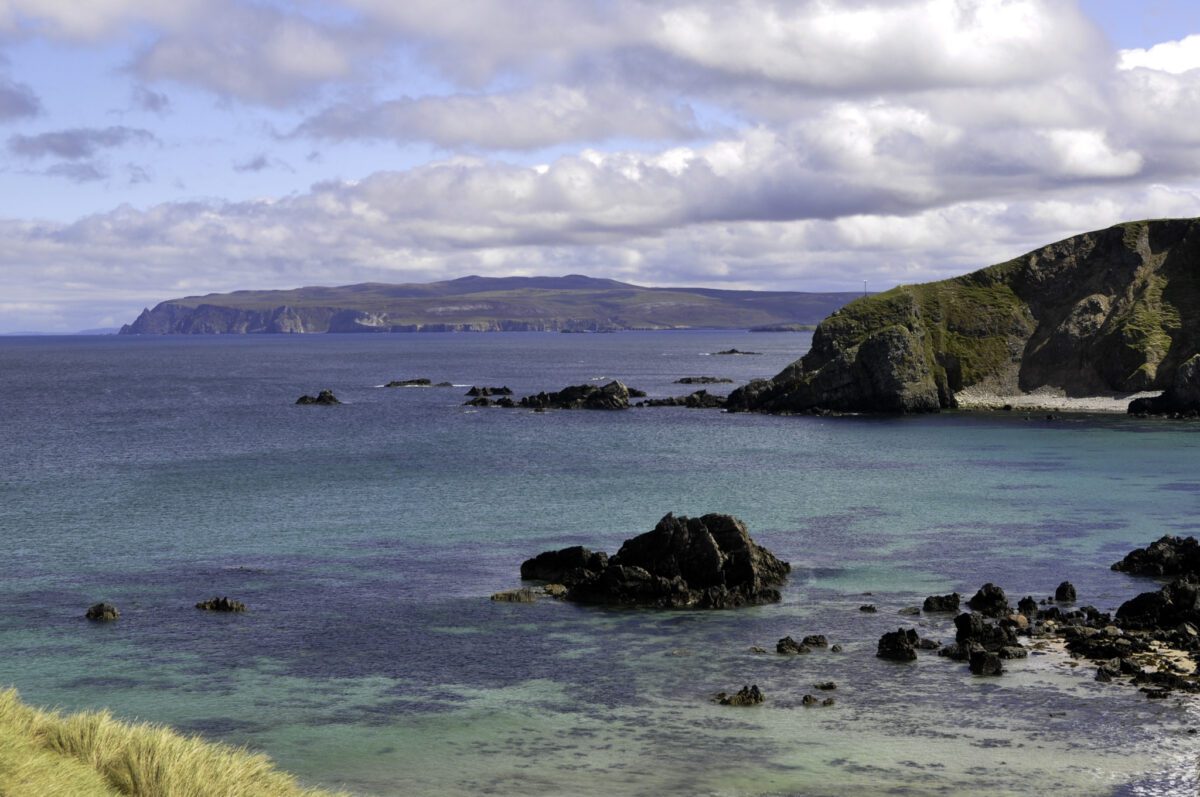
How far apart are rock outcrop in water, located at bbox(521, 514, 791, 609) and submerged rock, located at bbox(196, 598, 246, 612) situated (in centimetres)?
1332

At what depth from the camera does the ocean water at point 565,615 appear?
33.2 m

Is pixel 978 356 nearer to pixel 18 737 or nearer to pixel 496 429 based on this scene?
pixel 496 429

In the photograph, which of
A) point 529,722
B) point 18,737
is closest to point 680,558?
point 529,722

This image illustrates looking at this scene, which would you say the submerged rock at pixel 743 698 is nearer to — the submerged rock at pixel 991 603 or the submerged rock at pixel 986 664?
the submerged rock at pixel 986 664

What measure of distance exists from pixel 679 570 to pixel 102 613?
2390 cm

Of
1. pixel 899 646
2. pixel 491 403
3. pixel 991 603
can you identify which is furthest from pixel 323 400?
pixel 899 646

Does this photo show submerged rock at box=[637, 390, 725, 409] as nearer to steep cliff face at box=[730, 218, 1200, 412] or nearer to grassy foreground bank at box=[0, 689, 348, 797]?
steep cliff face at box=[730, 218, 1200, 412]

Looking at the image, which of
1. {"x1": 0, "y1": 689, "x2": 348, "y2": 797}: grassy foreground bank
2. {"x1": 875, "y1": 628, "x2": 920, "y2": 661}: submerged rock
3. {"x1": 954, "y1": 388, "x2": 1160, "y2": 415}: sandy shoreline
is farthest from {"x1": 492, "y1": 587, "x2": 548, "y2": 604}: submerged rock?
{"x1": 954, "y1": 388, "x2": 1160, "y2": 415}: sandy shoreline

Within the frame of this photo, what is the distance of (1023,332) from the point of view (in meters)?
162

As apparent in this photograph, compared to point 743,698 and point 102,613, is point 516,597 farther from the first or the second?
point 102,613

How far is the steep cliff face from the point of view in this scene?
14525 cm

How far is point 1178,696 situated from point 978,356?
126387mm

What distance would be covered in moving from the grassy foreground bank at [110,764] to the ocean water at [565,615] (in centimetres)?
915

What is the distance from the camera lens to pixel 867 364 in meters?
146
